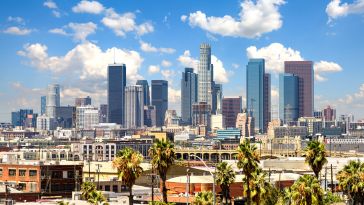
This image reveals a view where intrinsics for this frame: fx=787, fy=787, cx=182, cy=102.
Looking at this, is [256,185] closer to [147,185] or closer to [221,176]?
[221,176]

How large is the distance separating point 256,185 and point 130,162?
14.6m

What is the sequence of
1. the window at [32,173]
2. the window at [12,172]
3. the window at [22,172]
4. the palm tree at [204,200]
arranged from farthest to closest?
the window at [12,172] < the window at [22,172] < the window at [32,173] < the palm tree at [204,200]

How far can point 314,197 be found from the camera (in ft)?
232

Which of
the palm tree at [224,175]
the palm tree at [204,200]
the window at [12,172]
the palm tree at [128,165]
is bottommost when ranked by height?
the window at [12,172]

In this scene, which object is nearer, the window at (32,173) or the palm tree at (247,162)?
the palm tree at (247,162)

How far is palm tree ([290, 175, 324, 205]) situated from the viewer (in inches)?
2783

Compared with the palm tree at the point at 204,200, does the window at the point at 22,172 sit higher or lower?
lower

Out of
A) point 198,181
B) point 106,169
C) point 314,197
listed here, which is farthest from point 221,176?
point 106,169

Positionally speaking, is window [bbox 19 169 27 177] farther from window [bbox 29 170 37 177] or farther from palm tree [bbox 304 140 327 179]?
palm tree [bbox 304 140 327 179]

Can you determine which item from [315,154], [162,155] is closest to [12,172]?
[162,155]

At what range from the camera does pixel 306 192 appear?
70625 mm

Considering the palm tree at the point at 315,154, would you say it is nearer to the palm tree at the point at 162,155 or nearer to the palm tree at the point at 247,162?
the palm tree at the point at 247,162

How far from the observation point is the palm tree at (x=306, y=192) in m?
70.7

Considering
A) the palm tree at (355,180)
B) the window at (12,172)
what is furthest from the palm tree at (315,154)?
the window at (12,172)
